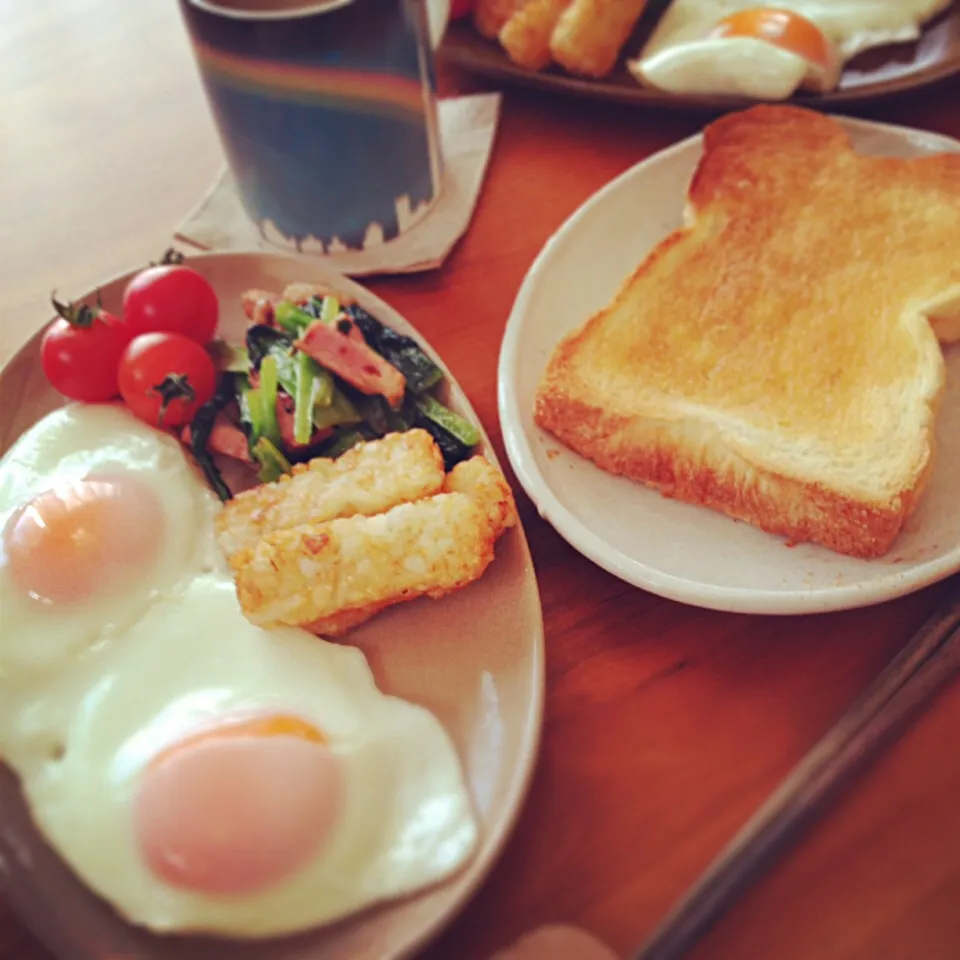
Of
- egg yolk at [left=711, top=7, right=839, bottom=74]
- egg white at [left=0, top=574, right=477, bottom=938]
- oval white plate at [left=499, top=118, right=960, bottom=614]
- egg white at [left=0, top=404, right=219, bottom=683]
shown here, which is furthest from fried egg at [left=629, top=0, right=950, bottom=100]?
egg white at [left=0, top=574, right=477, bottom=938]

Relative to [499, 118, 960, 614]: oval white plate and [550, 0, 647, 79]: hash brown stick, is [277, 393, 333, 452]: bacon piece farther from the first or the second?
[550, 0, 647, 79]: hash brown stick

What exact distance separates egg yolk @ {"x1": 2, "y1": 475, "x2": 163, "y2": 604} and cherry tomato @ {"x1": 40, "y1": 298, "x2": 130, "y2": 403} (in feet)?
0.64

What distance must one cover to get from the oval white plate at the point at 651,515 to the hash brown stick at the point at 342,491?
0.14 metres

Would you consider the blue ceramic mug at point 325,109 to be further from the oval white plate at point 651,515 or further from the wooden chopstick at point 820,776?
the wooden chopstick at point 820,776

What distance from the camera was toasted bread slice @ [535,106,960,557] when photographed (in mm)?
1193

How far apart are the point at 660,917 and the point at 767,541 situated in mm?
508

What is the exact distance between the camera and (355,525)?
1.15 metres

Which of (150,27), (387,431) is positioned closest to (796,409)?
(387,431)

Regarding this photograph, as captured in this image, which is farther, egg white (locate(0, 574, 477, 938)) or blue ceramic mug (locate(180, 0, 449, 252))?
blue ceramic mug (locate(180, 0, 449, 252))

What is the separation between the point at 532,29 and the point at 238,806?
63.5 inches

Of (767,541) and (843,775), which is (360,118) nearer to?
(767,541)

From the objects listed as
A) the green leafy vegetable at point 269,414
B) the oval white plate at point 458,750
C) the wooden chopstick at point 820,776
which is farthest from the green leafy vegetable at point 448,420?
the wooden chopstick at point 820,776

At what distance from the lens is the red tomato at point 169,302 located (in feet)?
4.66

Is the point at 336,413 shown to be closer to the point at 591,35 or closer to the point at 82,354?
→ the point at 82,354
